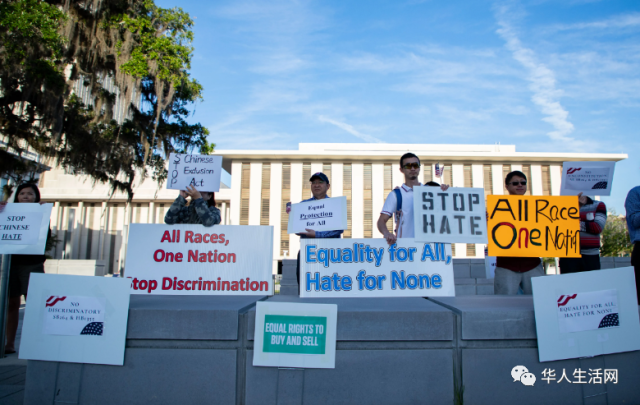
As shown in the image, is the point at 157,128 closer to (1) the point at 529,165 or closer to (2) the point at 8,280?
(2) the point at 8,280

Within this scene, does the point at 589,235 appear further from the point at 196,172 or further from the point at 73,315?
the point at 73,315

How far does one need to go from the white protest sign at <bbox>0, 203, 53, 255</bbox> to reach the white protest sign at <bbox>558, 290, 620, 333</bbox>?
15.0 ft

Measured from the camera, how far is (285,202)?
4306 cm

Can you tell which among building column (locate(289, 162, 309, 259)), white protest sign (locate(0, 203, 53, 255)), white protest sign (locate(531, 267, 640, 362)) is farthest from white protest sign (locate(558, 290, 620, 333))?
building column (locate(289, 162, 309, 259))

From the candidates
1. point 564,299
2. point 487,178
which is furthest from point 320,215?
point 487,178

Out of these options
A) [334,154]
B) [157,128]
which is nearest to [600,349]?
[157,128]

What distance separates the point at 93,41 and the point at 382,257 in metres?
12.3

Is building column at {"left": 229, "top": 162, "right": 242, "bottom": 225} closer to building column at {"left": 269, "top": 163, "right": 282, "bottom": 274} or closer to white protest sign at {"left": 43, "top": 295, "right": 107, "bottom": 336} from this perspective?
building column at {"left": 269, "top": 163, "right": 282, "bottom": 274}

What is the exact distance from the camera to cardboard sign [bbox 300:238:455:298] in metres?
3.43

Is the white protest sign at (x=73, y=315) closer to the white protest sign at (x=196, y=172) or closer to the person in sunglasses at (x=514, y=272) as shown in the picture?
the white protest sign at (x=196, y=172)

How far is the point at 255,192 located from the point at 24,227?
40.3m

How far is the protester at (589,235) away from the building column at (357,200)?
123 feet

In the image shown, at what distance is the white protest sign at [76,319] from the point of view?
9.26ft

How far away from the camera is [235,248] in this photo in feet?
12.1
